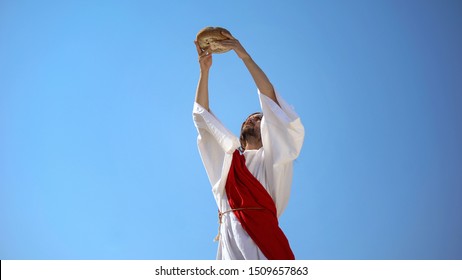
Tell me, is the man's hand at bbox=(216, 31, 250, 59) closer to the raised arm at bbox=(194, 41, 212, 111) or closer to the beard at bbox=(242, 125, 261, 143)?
the raised arm at bbox=(194, 41, 212, 111)

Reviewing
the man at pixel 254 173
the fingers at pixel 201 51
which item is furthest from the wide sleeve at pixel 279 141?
the fingers at pixel 201 51

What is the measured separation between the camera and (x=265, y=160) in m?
4.40

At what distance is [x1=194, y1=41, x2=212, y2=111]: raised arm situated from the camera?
4.68 metres

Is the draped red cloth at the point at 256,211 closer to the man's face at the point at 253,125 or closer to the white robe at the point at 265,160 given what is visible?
the white robe at the point at 265,160

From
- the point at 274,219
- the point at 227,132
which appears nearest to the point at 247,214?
the point at 274,219

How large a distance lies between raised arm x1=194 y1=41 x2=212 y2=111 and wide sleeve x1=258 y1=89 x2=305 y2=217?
512 mm

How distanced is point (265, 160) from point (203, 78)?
0.86m

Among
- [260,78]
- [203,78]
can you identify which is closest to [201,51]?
[203,78]

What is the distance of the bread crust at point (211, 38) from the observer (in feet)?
15.2

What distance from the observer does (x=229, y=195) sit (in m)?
4.36

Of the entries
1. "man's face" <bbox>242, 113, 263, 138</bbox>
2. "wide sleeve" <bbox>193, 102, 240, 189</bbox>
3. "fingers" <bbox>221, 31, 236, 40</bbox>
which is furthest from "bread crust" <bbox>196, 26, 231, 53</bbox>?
"man's face" <bbox>242, 113, 263, 138</bbox>

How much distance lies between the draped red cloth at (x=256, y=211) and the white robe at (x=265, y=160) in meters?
0.05
